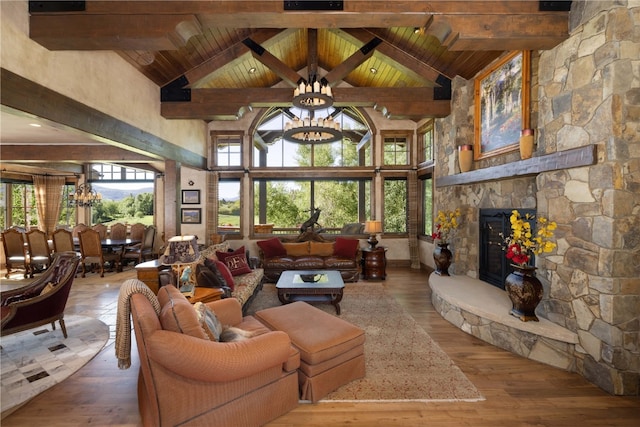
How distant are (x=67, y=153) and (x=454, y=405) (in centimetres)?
831

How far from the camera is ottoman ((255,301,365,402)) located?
2322 millimetres

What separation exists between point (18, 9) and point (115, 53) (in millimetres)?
1338

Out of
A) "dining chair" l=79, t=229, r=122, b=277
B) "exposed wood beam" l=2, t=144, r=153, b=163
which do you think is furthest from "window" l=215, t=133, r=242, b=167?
"dining chair" l=79, t=229, r=122, b=277

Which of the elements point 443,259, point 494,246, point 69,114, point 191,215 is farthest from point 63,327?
point 494,246

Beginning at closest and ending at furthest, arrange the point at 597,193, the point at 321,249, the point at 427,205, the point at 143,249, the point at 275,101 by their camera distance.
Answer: the point at 597,193
the point at 275,101
the point at 321,249
the point at 143,249
the point at 427,205

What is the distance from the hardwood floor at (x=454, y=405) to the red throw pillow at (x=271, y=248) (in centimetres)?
337

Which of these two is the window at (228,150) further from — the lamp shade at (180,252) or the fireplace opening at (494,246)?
the fireplace opening at (494,246)

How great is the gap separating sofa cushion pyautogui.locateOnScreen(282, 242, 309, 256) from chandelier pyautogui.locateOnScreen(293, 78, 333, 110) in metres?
3.13

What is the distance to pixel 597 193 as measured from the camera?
8.75ft

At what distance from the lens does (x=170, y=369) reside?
5.85 ft

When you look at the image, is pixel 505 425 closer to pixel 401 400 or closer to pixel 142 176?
pixel 401 400

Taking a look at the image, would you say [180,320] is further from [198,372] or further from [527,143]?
[527,143]

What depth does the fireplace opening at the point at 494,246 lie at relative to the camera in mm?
4277

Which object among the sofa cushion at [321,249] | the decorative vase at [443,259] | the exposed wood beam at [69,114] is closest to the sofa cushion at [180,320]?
the exposed wood beam at [69,114]
